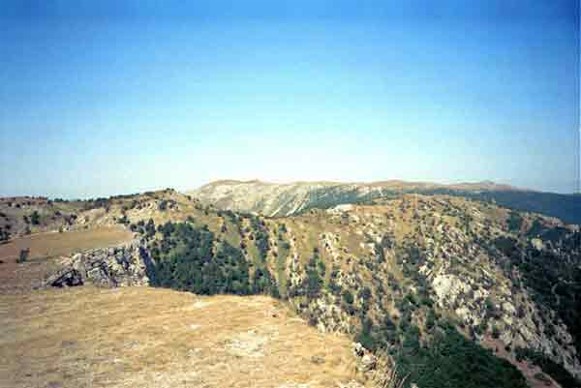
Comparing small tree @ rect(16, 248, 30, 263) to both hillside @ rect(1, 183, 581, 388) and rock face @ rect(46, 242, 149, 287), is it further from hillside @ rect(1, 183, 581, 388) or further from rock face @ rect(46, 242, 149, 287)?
hillside @ rect(1, 183, 581, 388)

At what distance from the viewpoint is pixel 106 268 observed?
5481cm

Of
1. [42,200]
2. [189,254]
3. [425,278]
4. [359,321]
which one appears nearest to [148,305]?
[189,254]

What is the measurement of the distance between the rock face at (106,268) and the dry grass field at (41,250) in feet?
5.33

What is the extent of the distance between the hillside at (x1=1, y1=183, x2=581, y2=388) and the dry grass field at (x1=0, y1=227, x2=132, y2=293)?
22000 millimetres

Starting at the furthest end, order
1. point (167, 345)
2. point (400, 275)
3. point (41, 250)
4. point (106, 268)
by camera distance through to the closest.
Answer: point (400, 275) < point (41, 250) < point (106, 268) < point (167, 345)

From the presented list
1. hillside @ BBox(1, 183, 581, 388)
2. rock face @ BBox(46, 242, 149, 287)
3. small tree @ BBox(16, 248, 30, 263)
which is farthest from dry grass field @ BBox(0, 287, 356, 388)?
hillside @ BBox(1, 183, 581, 388)

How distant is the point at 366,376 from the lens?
40.0 feet

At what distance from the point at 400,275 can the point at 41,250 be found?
11049 centimetres

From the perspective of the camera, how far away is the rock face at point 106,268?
142ft

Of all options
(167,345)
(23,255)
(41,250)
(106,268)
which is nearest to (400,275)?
(106,268)

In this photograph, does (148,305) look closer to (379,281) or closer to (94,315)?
(94,315)

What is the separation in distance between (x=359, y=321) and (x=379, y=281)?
19644 mm

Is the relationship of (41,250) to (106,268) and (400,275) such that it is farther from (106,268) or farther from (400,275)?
(400,275)

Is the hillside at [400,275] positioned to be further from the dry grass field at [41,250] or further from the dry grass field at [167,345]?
the dry grass field at [167,345]
